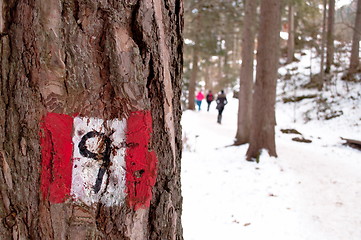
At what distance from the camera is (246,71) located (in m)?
9.26

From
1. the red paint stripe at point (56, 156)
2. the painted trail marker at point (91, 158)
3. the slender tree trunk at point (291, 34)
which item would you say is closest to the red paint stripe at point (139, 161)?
the painted trail marker at point (91, 158)

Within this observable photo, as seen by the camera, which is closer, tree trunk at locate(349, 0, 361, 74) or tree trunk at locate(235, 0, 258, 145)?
tree trunk at locate(235, 0, 258, 145)

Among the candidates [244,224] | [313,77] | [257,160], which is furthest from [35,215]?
[313,77]

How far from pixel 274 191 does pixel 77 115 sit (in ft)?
16.6

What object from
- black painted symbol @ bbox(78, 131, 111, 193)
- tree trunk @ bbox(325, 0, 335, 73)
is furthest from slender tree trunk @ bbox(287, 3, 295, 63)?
black painted symbol @ bbox(78, 131, 111, 193)

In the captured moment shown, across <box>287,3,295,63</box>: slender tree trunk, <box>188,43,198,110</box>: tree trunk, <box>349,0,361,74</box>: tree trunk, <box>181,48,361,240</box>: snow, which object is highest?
<box>287,3,295,63</box>: slender tree trunk

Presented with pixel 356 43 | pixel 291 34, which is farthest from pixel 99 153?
pixel 291 34

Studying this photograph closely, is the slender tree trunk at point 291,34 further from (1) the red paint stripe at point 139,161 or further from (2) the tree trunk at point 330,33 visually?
(1) the red paint stripe at point 139,161

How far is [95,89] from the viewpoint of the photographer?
0.98 m

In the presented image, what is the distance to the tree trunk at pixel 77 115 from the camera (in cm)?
95

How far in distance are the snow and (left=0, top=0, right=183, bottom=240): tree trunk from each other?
9.52 feet

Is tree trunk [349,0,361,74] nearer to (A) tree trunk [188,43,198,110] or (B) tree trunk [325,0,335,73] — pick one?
(B) tree trunk [325,0,335,73]

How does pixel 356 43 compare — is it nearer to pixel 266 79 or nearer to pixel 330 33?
pixel 330 33

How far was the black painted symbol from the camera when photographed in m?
0.99
